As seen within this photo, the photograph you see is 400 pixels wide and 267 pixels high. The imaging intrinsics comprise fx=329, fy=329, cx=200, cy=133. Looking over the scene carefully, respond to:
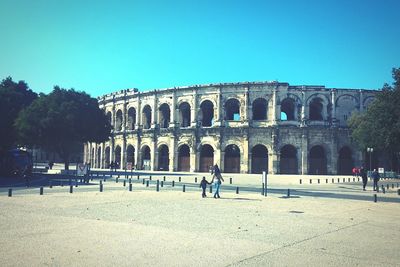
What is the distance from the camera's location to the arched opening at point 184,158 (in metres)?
42.9

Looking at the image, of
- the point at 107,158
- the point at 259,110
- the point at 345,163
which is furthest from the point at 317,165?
the point at 107,158

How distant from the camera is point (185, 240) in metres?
6.98

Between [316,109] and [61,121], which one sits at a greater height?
[316,109]


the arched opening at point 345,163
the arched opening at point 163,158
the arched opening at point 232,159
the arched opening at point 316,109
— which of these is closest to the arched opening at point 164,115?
the arched opening at point 163,158

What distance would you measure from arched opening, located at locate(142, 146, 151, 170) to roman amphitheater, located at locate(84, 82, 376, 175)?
0.47 ft

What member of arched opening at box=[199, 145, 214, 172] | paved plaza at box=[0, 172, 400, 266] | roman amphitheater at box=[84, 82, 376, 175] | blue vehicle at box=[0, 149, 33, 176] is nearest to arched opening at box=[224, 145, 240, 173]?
roman amphitheater at box=[84, 82, 376, 175]

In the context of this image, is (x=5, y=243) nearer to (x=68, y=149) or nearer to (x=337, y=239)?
(x=337, y=239)

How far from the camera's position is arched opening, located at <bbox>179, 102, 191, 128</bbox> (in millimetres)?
43312

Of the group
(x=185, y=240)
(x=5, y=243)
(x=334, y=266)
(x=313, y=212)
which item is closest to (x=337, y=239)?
(x=334, y=266)

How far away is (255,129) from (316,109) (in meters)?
9.82

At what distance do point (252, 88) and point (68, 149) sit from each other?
22.1 meters

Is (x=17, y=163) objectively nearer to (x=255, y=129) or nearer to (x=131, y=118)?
(x=131, y=118)

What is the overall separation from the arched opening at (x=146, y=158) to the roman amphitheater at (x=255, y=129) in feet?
0.47

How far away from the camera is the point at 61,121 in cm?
3291
